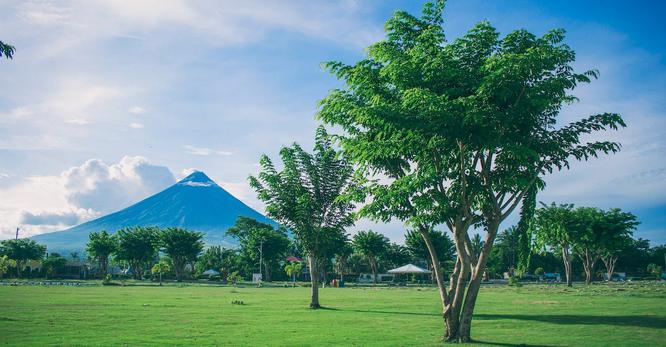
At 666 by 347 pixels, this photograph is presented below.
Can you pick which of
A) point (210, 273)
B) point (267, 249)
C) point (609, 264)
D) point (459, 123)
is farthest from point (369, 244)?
point (459, 123)

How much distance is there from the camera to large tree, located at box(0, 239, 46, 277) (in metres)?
109

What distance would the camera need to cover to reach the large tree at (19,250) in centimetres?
10894

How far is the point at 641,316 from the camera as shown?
26.9m

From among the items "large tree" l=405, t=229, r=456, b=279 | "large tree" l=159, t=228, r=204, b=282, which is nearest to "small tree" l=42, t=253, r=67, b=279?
"large tree" l=159, t=228, r=204, b=282

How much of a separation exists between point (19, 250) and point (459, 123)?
121225 millimetres

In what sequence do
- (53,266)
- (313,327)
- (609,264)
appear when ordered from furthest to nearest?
(53,266) < (609,264) < (313,327)

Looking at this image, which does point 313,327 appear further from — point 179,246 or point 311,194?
point 179,246

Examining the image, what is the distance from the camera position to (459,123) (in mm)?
17234

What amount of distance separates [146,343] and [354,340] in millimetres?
7586

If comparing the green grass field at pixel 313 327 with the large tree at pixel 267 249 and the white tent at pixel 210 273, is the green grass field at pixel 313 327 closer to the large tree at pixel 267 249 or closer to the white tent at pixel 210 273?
the large tree at pixel 267 249

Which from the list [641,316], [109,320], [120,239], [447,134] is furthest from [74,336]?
[120,239]

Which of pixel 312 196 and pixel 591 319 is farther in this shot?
pixel 312 196

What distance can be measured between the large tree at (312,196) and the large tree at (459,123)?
53.4 ft

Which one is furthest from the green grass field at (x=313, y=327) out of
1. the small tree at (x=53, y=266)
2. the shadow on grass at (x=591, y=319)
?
the small tree at (x=53, y=266)
